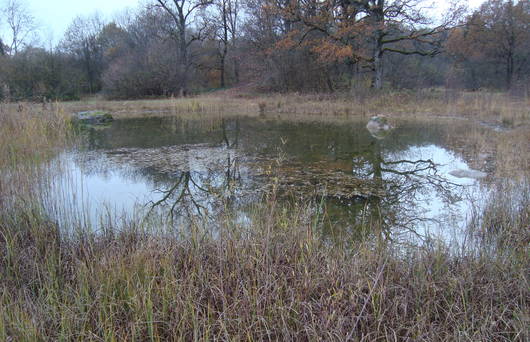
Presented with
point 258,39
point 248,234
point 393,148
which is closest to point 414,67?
point 258,39

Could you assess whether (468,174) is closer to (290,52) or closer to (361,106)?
(361,106)

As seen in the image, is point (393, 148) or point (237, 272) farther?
point (393, 148)

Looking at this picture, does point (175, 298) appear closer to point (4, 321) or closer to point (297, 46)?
point (4, 321)

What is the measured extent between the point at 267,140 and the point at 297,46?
11.5m

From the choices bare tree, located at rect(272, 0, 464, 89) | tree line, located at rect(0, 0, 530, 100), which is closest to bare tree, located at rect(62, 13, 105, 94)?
tree line, located at rect(0, 0, 530, 100)

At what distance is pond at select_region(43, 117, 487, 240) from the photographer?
396cm

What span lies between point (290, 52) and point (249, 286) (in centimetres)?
1972

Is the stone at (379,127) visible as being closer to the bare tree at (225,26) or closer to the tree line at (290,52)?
the tree line at (290,52)

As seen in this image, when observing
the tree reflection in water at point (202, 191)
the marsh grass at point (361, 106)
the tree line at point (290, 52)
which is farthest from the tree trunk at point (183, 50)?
the tree reflection in water at point (202, 191)

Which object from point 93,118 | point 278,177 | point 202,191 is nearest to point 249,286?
point 278,177

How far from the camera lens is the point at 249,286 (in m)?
2.14

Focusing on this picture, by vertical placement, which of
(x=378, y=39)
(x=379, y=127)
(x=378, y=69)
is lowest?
(x=379, y=127)

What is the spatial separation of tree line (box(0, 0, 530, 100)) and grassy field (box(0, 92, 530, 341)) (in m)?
13.3

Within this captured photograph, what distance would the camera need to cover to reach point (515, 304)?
197cm
